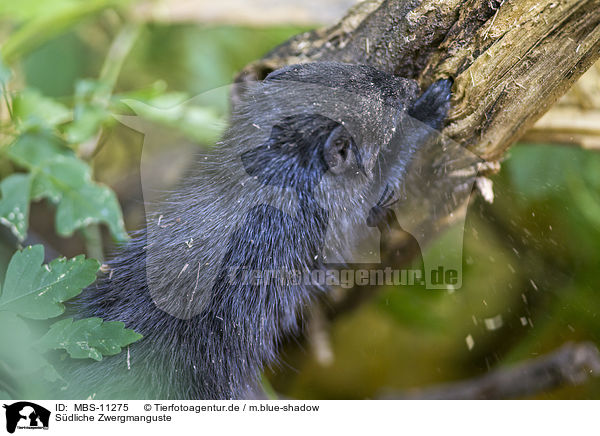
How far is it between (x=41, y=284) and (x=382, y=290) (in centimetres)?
89

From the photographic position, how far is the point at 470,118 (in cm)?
98

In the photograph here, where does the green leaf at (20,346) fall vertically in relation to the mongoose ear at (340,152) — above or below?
below

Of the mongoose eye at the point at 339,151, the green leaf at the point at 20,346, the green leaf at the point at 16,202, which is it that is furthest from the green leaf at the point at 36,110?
the mongoose eye at the point at 339,151

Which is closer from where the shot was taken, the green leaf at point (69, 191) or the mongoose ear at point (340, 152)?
the mongoose ear at point (340, 152)

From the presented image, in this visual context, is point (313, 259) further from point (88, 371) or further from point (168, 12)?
point (168, 12)

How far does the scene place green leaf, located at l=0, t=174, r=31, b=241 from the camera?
1.10m

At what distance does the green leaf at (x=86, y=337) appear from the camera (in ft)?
2.68

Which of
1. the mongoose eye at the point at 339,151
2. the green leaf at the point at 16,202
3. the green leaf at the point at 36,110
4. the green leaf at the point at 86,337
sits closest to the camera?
the green leaf at the point at 86,337

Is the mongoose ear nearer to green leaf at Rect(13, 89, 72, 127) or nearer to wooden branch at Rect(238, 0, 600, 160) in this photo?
wooden branch at Rect(238, 0, 600, 160)

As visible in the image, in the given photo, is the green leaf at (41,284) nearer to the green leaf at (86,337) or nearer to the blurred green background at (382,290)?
the green leaf at (86,337)

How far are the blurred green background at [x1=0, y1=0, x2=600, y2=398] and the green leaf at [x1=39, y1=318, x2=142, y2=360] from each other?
306mm

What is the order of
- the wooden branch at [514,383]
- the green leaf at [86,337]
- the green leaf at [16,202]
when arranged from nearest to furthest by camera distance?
the green leaf at [86,337] → the green leaf at [16,202] → the wooden branch at [514,383]

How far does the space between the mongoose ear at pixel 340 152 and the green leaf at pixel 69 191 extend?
487 millimetres

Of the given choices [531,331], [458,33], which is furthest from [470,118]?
[531,331]
